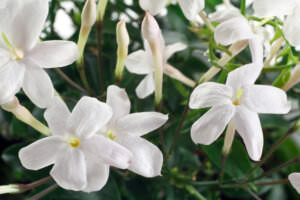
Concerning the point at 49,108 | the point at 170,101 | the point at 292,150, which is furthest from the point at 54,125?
the point at 292,150

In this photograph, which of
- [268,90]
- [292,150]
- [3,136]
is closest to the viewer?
[268,90]

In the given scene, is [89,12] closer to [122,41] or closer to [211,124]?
[122,41]

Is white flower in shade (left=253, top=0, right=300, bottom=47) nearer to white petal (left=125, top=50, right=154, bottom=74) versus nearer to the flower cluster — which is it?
the flower cluster

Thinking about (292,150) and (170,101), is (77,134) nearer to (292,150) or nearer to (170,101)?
(170,101)

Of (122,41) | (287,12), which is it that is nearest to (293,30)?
(287,12)

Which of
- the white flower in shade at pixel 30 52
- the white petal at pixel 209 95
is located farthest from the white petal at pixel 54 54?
the white petal at pixel 209 95

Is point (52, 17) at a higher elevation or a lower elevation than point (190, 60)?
higher
